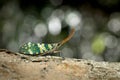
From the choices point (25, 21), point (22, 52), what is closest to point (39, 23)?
point (25, 21)

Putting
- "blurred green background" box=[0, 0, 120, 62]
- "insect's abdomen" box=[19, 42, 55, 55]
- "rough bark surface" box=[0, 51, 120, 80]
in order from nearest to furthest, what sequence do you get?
"rough bark surface" box=[0, 51, 120, 80] → "insect's abdomen" box=[19, 42, 55, 55] → "blurred green background" box=[0, 0, 120, 62]

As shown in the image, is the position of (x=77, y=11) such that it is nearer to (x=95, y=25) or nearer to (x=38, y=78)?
(x=95, y=25)

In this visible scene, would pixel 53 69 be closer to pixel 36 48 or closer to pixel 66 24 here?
pixel 36 48

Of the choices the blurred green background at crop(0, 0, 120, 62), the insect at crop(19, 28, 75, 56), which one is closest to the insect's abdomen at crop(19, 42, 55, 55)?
the insect at crop(19, 28, 75, 56)

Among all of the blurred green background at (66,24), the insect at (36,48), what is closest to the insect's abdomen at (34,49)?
the insect at (36,48)

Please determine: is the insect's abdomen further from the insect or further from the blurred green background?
the blurred green background

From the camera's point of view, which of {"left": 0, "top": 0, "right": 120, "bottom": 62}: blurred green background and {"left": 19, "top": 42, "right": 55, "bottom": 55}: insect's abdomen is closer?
{"left": 19, "top": 42, "right": 55, "bottom": 55}: insect's abdomen

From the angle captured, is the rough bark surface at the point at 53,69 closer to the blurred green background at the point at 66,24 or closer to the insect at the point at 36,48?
the insect at the point at 36,48
